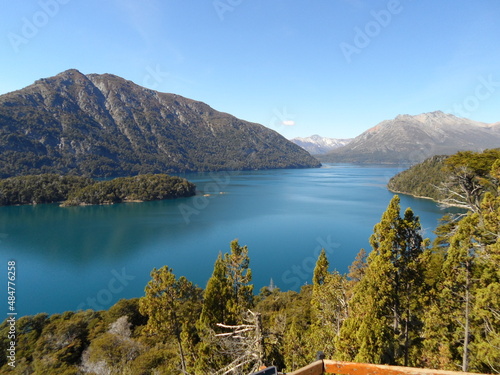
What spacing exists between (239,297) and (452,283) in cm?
936

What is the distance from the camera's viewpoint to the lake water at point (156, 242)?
33656mm

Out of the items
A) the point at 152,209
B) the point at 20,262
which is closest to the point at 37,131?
the point at 152,209

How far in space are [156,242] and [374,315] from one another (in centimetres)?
4393

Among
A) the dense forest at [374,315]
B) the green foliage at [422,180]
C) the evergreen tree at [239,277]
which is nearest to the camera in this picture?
the dense forest at [374,315]

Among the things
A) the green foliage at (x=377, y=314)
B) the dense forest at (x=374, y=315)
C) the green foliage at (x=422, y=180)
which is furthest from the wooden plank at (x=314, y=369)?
the green foliage at (x=422, y=180)

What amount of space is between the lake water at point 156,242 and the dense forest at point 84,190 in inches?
270

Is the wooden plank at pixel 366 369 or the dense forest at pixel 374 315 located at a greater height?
the wooden plank at pixel 366 369

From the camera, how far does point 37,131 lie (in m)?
177

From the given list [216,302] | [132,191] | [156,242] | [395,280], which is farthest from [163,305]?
[132,191]

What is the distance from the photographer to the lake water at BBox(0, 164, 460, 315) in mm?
33656

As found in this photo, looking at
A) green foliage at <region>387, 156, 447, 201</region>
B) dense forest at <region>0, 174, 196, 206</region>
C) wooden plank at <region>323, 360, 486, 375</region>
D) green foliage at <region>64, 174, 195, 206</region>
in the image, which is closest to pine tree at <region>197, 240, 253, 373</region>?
wooden plank at <region>323, 360, 486, 375</region>

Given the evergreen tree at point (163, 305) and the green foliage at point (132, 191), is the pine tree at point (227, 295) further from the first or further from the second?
the green foliage at point (132, 191)

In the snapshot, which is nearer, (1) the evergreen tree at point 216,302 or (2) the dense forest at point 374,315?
(2) the dense forest at point 374,315

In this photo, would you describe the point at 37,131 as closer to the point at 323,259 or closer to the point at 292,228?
the point at 292,228
